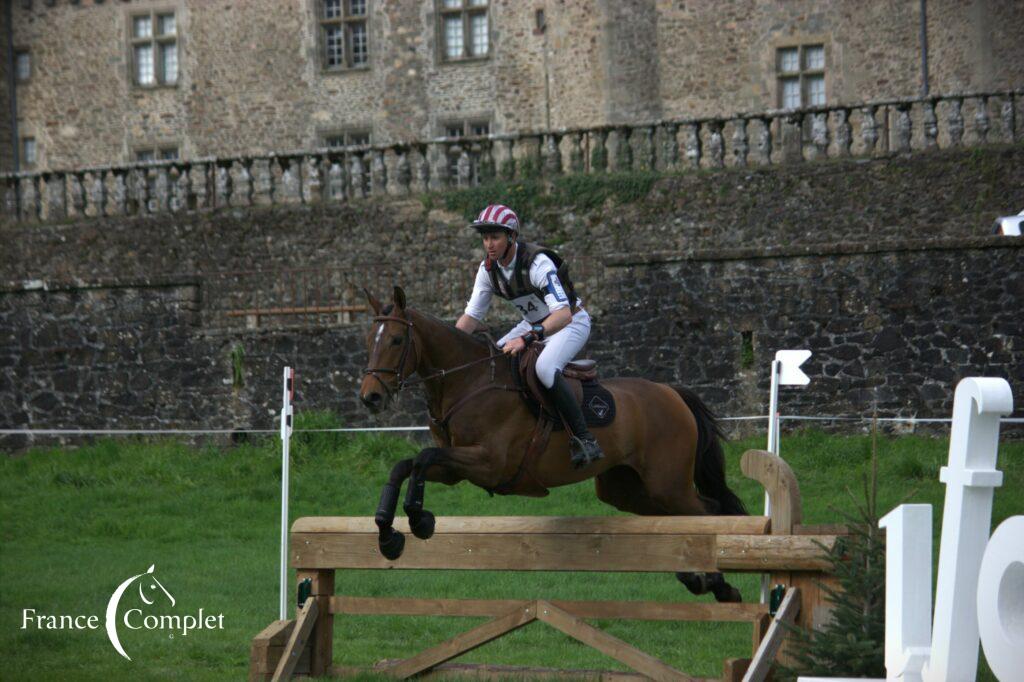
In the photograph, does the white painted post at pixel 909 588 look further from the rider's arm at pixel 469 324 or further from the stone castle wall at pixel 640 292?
the stone castle wall at pixel 640 292

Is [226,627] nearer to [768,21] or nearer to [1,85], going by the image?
[768,21]

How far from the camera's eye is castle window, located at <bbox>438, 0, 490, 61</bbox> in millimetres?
33750

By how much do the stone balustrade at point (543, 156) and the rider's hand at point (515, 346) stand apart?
15.2 metres

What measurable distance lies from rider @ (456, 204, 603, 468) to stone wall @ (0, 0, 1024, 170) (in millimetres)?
20320

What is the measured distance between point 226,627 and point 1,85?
27524 mm

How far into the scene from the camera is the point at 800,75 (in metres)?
31.3

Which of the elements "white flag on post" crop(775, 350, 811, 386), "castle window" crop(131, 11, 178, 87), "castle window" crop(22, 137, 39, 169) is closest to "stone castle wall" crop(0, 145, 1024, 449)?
"white flag on post" crop(775, 350, 811, 386)

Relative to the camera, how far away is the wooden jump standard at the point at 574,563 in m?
8.45

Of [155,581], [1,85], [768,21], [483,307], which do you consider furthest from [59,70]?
[483,307]

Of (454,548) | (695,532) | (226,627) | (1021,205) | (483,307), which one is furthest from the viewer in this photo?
(1021,205)

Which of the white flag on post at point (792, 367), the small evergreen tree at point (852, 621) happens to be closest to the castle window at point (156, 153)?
the white flag on post at point (792, 367)

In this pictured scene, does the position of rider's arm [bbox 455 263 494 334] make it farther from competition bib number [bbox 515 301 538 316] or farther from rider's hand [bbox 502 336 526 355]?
rider's hand [bbox 502 336 526 355]

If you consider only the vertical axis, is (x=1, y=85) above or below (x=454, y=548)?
above

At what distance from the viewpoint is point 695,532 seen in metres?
8.94
